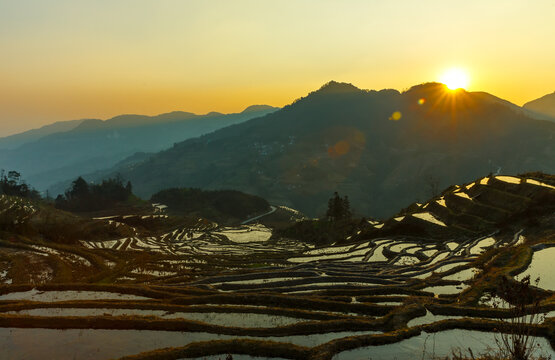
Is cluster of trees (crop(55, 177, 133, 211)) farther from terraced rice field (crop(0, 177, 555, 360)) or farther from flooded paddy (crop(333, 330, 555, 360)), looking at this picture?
flooded paddy (crop(333, 330, 555, 360))

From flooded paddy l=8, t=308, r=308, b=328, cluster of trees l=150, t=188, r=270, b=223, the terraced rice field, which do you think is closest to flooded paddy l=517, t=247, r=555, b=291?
the terraced rice field

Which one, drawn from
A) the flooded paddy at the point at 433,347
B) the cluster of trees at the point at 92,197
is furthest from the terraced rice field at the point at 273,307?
the cluster of trees at the point at 92,197

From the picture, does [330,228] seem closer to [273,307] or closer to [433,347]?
[273,307]

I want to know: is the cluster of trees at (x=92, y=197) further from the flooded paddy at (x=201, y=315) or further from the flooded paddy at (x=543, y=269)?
the flooded paddy at (x=543, y=269)

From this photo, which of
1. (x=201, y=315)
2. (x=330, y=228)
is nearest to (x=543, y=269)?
(x=201, y=315)

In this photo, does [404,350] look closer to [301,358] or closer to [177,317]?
[301,358]

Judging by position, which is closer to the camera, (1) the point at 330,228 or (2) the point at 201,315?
(2) the point at 201,315

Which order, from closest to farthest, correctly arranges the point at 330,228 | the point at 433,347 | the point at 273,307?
the point at 433,347
the point at 273,307
the point at 330,228
